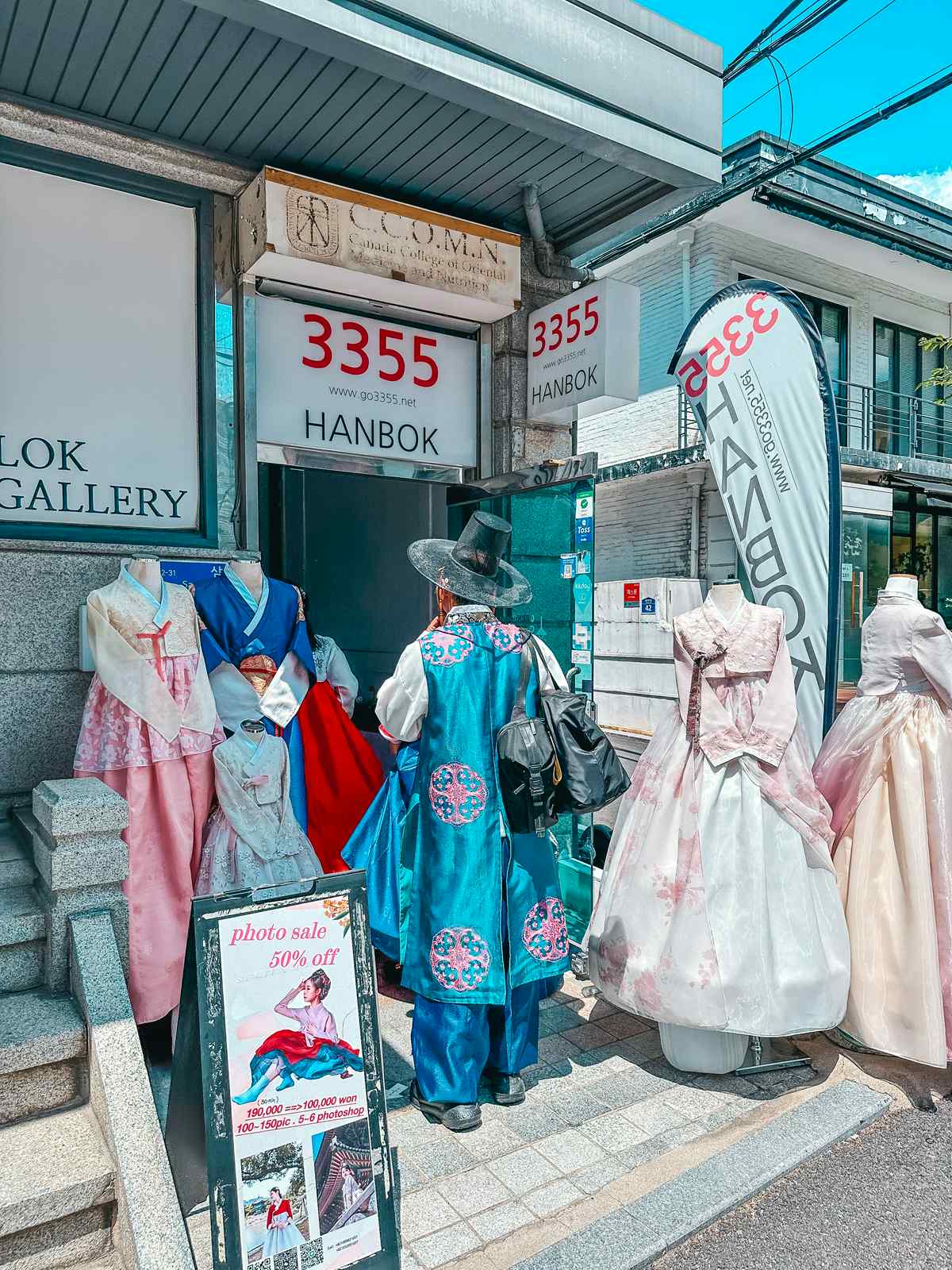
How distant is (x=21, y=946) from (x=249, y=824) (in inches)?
39.3

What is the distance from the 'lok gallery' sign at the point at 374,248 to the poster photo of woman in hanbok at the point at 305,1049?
3371 millimetres

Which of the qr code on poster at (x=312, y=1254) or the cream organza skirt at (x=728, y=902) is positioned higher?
the cream organza skirt at (x=728, y=902)

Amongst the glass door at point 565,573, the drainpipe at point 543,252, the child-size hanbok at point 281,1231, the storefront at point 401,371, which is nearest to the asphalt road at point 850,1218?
the child-size hanbok at point 281,1231

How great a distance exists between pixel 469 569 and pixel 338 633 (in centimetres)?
417

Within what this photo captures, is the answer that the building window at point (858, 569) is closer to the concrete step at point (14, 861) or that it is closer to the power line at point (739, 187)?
the power line at point (739, 187)

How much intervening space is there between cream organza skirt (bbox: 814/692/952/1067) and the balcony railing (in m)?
10.2

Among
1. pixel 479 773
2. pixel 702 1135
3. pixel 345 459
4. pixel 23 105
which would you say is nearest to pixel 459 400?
pixel 345 459

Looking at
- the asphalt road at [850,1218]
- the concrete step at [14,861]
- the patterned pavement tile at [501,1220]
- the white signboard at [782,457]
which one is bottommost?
the asphalt road at [850,1218]

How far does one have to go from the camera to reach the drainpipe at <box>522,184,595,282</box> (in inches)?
192

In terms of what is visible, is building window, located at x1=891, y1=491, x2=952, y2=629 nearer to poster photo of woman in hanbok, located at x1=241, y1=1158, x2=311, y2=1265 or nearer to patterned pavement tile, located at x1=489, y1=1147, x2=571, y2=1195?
patterned pavement tile, located at x1=489, y1=1147, x2=571, y2=1195

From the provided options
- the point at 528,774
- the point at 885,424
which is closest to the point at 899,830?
the point at 528,774

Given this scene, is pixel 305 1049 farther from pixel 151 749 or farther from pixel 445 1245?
pixel 151 749

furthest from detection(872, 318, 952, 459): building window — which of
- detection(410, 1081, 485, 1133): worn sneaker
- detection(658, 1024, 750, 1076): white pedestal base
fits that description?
detection(410, 1081, 485, 1133): worn sneaker

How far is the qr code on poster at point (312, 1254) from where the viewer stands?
2.13 metres
